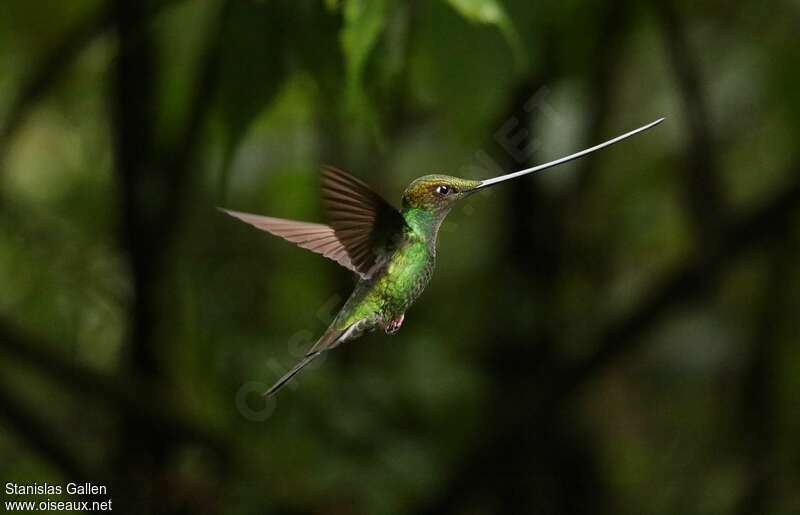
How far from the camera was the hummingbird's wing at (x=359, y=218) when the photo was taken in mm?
326

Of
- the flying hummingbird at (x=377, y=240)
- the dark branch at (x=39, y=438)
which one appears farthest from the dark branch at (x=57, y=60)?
the flying hummingbird at (x=377, y=240)

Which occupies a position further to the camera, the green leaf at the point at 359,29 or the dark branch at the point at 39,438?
the dark branch at the point at 39,438

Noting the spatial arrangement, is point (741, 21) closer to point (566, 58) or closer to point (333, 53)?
point (566, 58)

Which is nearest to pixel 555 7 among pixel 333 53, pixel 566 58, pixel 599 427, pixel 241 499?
pixel 566 58

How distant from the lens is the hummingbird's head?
350mm

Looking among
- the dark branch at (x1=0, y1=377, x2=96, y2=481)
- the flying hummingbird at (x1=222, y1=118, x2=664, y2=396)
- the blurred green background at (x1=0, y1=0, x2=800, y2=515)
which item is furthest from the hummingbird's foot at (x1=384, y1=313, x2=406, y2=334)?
the dark branch at (x1=0, y1=377, x2=96, y2=481)

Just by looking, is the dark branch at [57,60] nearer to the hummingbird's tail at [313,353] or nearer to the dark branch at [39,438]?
the dark branch at [39,438]

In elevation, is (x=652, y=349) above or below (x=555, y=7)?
below

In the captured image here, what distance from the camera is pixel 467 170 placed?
0.45 metres

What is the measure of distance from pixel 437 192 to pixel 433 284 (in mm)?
1115

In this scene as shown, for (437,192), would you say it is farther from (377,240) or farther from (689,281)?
(689,281)

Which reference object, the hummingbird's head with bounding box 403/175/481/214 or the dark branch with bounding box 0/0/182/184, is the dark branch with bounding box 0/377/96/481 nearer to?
the dark branch with bounding box 0/0/182/184

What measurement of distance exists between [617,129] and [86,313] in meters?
0.83

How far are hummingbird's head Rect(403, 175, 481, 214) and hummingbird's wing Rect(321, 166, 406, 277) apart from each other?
0.01 m
